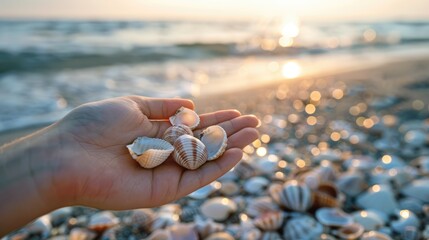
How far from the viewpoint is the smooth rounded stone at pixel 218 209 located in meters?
3.04

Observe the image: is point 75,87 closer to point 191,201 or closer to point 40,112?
point 40,112

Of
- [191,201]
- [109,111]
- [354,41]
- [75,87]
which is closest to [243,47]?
[354,41]

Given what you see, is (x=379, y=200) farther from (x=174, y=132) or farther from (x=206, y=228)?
(x=174, y=132)

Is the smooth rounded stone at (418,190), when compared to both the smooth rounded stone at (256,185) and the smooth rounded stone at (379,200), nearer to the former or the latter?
the smooth rounded stone at (379,200)

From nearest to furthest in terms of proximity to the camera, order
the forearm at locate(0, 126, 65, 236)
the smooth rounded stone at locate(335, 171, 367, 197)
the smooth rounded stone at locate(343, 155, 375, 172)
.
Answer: the forearm at locate(0, 126, 65, 236) < the smooth rounded stone at locate(335, 171, 367, 197) < the smooth rounded stone at locate(343, 155, 375, 172)

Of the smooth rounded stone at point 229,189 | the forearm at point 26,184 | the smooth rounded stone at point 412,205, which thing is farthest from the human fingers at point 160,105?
the smooth rounded stone at point 412,205

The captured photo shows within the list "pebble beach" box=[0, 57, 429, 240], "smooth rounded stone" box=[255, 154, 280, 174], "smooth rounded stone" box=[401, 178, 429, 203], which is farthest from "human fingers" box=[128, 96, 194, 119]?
"smooth rounded stone" box=[401, 178, 429, 203]

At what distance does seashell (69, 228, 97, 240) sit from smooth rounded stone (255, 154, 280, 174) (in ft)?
5.71

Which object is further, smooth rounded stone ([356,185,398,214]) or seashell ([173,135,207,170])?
smooth rounded stone ([356,185,398,214])

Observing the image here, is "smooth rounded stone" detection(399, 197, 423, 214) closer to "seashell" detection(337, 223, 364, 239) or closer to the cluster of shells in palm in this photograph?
"seashell" detection(337, 223, 364, 239)

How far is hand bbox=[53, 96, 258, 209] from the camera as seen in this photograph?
2.00m

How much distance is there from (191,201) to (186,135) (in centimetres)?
109

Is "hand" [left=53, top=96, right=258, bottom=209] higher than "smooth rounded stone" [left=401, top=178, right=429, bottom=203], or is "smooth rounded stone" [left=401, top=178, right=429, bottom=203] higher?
"hand" [left=53, top=96, right=258, bottom=209]

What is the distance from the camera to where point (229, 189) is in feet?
11.4
